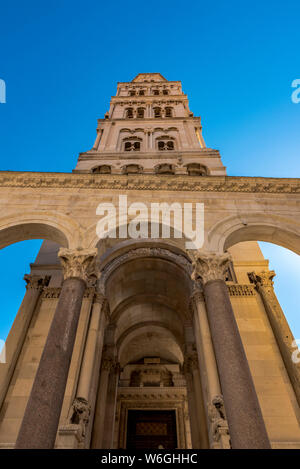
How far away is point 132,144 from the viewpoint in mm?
22219

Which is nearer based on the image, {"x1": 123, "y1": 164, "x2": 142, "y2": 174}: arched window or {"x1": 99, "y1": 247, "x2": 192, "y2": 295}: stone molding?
{"x1": 99, "y1": 247, "x2": 192, "y2": 295}: stone molding

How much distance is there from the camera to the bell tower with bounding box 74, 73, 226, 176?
61.4 ft

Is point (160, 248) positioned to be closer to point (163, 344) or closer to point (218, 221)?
point (218, 221)

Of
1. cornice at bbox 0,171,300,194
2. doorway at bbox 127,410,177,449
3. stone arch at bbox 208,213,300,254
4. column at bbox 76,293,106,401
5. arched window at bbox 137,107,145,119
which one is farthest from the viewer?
arched window at bbox 137,107,145,119

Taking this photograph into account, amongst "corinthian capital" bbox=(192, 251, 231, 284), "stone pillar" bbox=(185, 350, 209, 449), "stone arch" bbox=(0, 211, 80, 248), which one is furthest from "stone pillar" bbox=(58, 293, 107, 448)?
"corinthian capital" bbox=(192, 251, 231, 284)

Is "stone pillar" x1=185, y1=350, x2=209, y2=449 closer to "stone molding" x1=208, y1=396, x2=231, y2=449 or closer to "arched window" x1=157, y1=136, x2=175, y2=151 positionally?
"stone molding" x1=208, y1=396, x2=231, y2=449

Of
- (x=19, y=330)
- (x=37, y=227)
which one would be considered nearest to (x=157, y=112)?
(x=37, y=227)

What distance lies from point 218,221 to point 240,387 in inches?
232

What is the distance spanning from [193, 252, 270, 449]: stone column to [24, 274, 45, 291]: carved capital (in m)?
7.78

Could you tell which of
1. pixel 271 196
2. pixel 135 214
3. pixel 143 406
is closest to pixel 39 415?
pixel 135 214

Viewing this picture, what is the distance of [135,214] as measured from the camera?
454 inches

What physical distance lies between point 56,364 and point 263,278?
10.3 m

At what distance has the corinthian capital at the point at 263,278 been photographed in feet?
45.7
